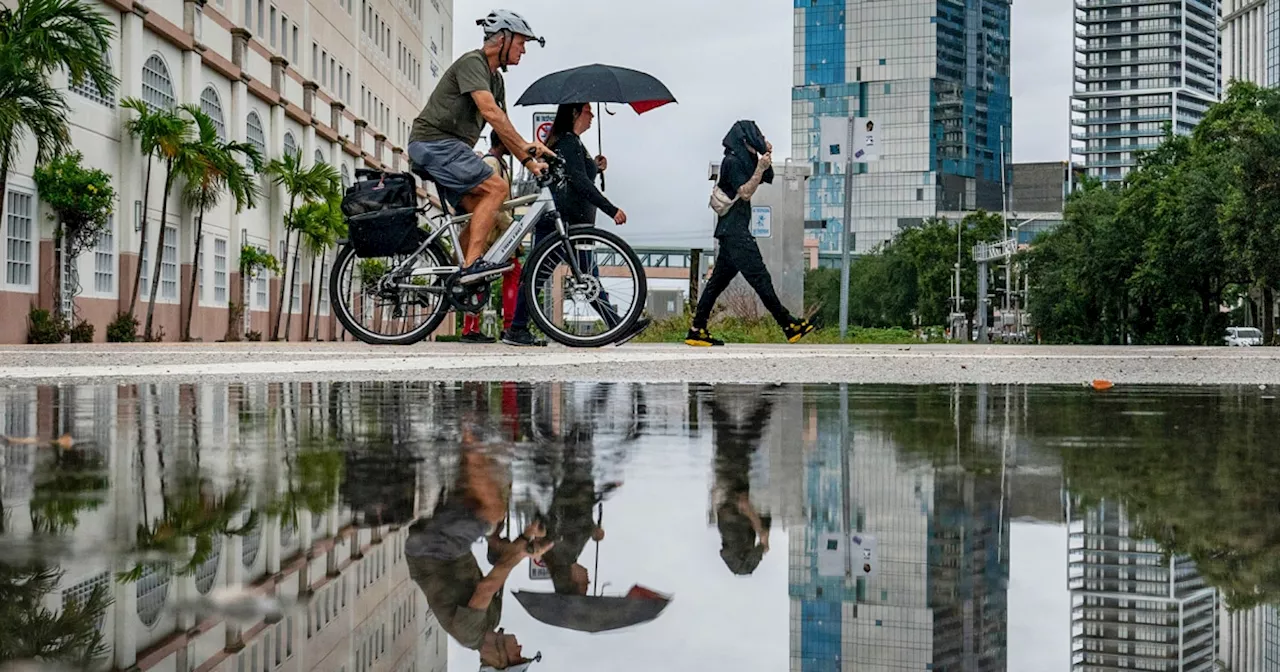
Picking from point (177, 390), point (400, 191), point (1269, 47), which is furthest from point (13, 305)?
point (1269, 47)

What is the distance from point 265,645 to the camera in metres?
1.72

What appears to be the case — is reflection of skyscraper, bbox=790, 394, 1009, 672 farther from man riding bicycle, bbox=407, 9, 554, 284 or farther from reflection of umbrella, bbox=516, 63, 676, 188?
reflection of umbrella, bbox=516, 63, 676, 188

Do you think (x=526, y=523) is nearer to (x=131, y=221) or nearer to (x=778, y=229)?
(x=131, y=221)

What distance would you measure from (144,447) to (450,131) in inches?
239

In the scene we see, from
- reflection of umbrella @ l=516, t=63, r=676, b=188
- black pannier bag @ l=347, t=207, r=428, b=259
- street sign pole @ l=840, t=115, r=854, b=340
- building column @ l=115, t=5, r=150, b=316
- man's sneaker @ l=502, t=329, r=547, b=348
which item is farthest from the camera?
building column @ l=115, t=5, r=150, b=316

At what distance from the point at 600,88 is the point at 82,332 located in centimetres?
1654

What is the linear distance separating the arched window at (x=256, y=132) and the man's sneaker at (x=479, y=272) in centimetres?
3545

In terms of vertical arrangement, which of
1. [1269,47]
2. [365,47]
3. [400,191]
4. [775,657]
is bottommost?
[775,657]

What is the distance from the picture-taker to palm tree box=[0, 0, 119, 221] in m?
22.4

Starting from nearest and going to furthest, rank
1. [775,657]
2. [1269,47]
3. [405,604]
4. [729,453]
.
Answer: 1. [775,657]
2. [405,604]
3. [729,453]
4. [1269,47]

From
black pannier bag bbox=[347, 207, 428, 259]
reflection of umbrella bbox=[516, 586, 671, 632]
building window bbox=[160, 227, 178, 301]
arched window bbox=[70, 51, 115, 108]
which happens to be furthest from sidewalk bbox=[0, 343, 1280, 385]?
building window bbox=[160, 227, 178, 301]

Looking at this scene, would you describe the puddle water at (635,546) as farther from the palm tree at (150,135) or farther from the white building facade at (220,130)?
the palm tree at (150,135)

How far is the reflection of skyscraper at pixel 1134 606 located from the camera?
1717mm

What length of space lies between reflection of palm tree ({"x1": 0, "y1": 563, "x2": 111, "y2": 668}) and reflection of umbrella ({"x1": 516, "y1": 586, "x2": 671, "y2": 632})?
0.54 metres
